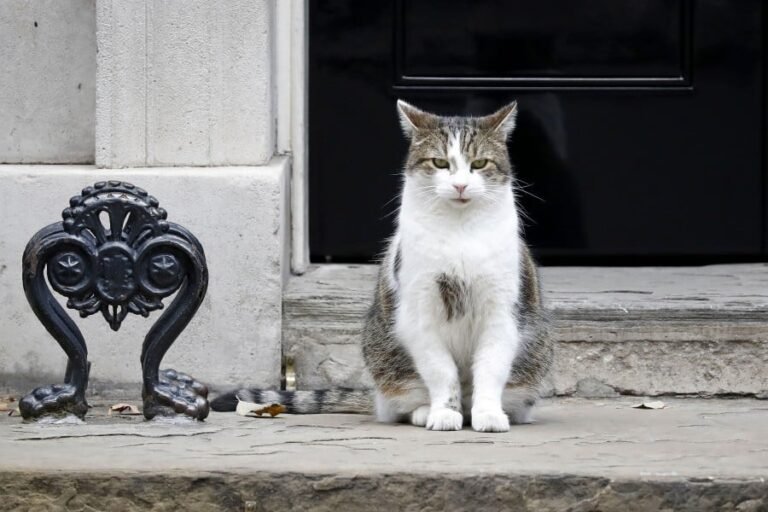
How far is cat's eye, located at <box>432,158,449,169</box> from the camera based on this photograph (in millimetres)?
4473

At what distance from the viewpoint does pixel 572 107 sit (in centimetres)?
605

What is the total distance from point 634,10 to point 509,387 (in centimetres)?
213

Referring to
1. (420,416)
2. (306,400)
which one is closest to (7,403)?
(306,400)

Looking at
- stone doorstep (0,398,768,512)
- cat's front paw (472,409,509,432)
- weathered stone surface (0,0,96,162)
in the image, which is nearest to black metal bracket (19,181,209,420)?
stone doorstep (0,398,768,512)

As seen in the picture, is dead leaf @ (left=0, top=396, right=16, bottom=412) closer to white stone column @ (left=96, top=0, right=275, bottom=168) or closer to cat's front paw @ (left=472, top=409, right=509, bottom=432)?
A: white stone column @ (left=96, top=0, right=275, bottom=168)

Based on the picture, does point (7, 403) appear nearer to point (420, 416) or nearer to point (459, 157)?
point (420, 416)

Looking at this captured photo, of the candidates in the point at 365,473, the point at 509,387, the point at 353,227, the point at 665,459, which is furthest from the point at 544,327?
the point at 353,227

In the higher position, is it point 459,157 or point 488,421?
point 459,157

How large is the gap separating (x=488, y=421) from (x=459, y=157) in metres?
0.79

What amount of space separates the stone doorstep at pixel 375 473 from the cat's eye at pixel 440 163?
0.83 metres

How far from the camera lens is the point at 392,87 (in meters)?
5.99

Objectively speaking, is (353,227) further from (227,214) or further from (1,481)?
(1,481)

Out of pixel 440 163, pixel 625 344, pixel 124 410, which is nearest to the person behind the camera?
pixel 440 163

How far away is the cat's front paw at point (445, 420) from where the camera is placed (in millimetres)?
4406
